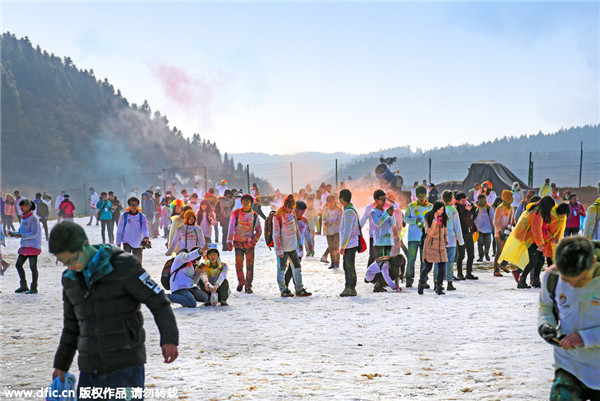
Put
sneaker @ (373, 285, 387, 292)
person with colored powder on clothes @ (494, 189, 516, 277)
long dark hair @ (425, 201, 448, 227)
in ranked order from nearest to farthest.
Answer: long dark hair @ (425, 201, 448, 227) → sneaker @ (373, 285, 387, 292) → person with colored powder on clothes @ (494, 189, 516, 277)

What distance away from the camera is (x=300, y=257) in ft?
38.5

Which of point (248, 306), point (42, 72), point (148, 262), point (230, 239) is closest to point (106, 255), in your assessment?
point (248, 306)

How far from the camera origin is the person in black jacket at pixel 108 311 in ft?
11.7

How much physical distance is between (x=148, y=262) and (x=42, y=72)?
254ft

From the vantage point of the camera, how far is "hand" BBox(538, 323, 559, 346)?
11.9 feet

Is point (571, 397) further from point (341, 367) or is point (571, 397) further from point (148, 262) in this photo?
point (148, 262)

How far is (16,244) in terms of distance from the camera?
24.1 meters

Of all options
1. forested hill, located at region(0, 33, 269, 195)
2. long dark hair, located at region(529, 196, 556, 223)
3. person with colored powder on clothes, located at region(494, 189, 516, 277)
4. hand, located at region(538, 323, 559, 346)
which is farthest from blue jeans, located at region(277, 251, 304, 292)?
forested hill, located at region(0, 33, 269, 195)

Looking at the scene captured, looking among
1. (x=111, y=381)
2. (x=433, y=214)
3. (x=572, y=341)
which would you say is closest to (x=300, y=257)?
(x=433, y=214)

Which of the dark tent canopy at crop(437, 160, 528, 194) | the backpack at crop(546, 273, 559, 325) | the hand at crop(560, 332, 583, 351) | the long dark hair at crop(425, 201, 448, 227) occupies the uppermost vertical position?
the dark tent canopy at crop(437, 160, 528, 194)

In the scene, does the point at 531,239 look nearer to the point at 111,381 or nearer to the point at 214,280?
the point at 214,280

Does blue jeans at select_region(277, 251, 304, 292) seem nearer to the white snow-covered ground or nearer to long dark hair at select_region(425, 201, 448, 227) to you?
the white snow-covered ground

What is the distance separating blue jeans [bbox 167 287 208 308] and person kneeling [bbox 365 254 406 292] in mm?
3253

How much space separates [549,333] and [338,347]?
4.37 meters
